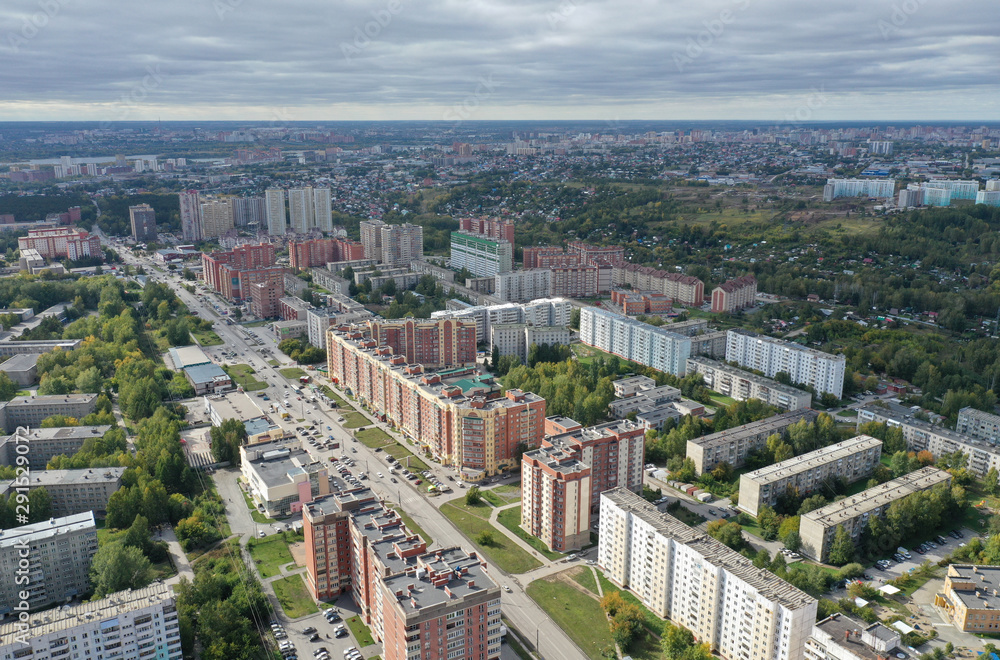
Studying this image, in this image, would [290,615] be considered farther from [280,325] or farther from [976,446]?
[280,325]

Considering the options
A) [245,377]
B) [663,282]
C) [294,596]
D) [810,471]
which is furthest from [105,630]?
[663,282]

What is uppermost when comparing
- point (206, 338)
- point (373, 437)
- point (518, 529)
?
point (206, 338)

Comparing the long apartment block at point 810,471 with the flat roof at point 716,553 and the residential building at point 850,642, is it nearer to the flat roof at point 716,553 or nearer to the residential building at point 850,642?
the flat roof at point 716,553

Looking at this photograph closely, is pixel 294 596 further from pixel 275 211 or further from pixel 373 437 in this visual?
pixel 275 211

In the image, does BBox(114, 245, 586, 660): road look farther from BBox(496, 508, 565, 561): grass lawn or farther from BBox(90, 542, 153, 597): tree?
BBox(90, 542, 153, 597): tree

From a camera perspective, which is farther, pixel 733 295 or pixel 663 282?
pixel 663 282

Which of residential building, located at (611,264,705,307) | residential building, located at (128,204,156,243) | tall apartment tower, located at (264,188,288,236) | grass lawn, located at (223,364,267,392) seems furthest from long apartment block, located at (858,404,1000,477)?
residential building, located at (128,204,156,243)
